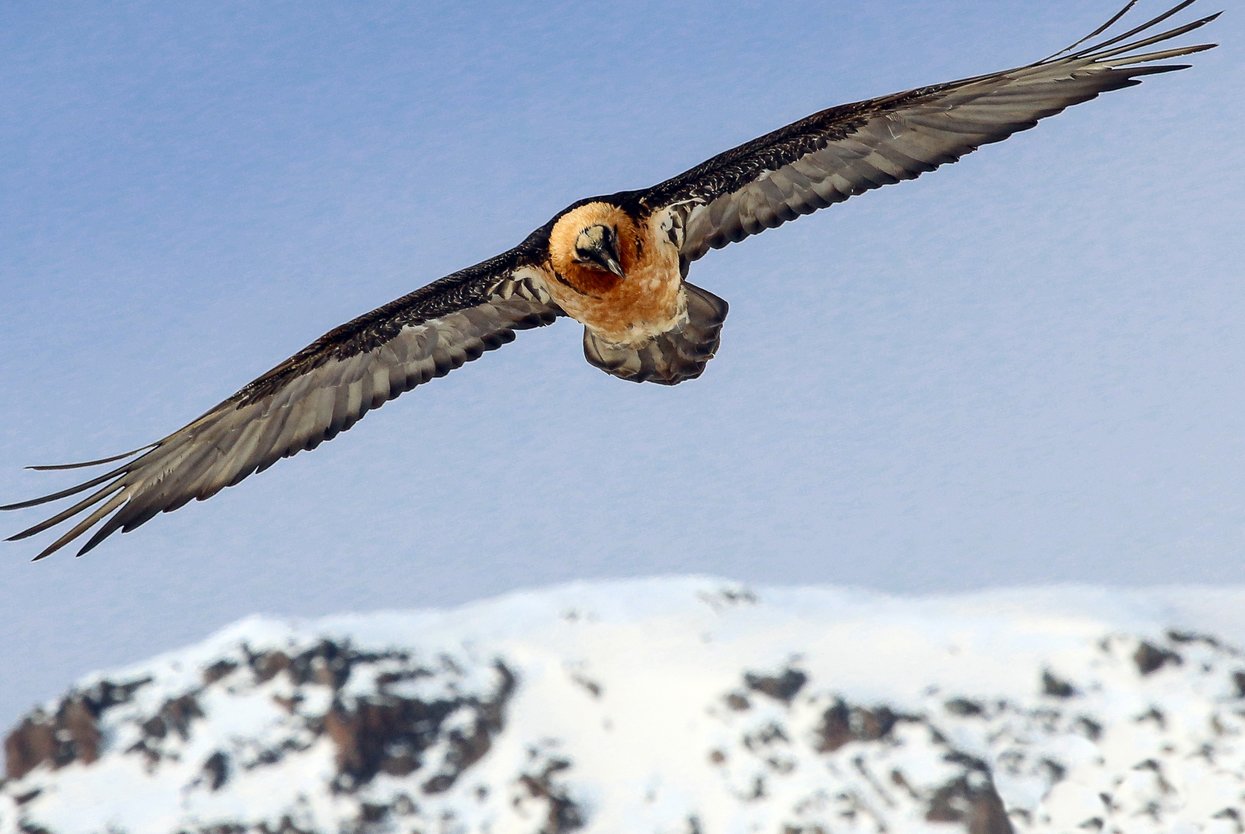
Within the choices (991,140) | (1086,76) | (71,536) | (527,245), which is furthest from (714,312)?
(71,536)

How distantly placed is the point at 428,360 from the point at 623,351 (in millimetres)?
2626

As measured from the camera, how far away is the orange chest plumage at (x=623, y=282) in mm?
13438

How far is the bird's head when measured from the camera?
43.1ft

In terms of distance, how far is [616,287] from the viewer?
44.8 ft

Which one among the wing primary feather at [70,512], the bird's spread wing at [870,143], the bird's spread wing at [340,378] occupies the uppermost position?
the bird's spread wing at [870,143]

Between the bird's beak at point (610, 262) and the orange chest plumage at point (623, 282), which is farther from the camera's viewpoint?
the orange chest plumage at point (623, 282)

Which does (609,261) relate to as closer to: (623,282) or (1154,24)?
(623,282)

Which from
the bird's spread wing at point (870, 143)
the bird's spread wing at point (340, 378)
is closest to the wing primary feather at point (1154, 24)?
the bird's spread wing at point (870, 143)

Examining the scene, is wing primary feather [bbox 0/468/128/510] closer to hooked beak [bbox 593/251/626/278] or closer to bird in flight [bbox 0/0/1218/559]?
bird in flight [bbox 0/0/1218/559]

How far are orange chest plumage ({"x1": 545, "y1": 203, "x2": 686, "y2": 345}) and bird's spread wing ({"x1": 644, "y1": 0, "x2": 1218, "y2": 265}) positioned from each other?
1.84ft

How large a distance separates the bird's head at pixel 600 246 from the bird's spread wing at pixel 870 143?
969mm

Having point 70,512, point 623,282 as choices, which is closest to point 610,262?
point 623,282

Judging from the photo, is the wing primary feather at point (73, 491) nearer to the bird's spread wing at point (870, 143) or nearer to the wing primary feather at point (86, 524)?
the wing primary feather at point (86, 524)

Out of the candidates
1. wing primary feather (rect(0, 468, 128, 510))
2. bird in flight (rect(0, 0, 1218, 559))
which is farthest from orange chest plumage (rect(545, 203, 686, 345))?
wing primary feather (rect(0, 468, 128, 510))
